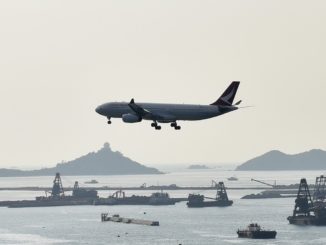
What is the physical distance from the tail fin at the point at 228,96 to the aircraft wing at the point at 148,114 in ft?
32.5

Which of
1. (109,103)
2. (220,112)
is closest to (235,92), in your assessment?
(220,112)

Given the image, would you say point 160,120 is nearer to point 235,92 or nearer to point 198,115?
point 198,115

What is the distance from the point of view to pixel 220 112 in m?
143

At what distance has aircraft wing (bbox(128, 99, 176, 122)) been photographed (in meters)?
141

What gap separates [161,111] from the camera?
14275 cm

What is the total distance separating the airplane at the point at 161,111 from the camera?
141375 millimetres

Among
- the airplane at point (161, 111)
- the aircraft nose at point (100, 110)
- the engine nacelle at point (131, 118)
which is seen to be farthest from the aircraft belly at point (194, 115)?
the aircraft nose at point (100, 110)

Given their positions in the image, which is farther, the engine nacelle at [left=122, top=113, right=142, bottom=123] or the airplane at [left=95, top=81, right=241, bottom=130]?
the airplane at [left=95, top=81, right=241, bottom=130]

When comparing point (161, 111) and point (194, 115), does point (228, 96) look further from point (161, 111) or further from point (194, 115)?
point (161, 111)

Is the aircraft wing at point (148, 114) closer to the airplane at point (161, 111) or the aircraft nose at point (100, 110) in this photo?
the airplane at point (161, 111)

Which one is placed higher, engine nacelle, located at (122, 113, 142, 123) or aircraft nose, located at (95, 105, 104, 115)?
aircraft nose, located at (95, 105, 104, 115)

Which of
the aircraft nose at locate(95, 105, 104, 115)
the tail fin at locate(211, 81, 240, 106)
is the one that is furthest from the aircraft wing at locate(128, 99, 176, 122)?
the tail fin at locate(211, 81, 240, 106)

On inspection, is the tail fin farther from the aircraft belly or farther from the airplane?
the aircraft belly

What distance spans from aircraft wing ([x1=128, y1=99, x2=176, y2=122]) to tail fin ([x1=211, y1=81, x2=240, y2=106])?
390 inches
